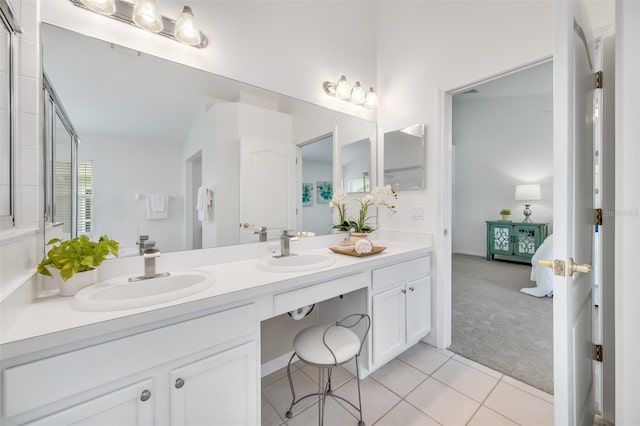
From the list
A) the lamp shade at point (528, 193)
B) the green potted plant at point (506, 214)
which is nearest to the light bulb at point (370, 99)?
the lamp shade at point (528, 193)

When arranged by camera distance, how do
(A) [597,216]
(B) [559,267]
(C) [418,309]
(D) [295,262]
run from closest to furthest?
1. (B) [559,267]
2. (A) [597,216]
3. (D) [295,262]
4. (C) [418,309]

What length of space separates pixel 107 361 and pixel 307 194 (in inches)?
57.5

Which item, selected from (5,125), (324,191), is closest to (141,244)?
(5,125)

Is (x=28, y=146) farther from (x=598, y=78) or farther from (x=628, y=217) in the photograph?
(x=598, y=78)

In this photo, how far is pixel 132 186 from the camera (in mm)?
1317

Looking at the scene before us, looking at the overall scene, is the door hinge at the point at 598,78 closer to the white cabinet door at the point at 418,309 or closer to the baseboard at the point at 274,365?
the white cabinet door at the point at 418,309

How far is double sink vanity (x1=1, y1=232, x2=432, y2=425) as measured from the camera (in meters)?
0.70

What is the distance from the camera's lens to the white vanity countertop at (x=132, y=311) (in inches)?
27.1

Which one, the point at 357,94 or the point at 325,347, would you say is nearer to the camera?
the point at 325,347

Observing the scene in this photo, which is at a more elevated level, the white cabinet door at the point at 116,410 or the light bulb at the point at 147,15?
the light bulb at the point at 147,15

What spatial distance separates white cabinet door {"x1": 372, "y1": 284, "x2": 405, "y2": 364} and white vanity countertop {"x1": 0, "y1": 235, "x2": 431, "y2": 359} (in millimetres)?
425

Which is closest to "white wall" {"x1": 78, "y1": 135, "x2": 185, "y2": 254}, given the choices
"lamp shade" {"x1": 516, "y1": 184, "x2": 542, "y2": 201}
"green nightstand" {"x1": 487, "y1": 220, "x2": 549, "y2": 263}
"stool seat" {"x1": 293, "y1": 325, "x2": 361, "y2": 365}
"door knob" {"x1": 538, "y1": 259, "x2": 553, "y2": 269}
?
"stool seat" {"x1": 293, "y1": 325, "x2": 361, "y2": 365}

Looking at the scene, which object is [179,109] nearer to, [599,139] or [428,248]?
[428,248]

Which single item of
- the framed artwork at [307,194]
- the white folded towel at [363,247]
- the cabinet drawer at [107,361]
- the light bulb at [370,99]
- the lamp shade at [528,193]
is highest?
the light bulb at [370,99]
